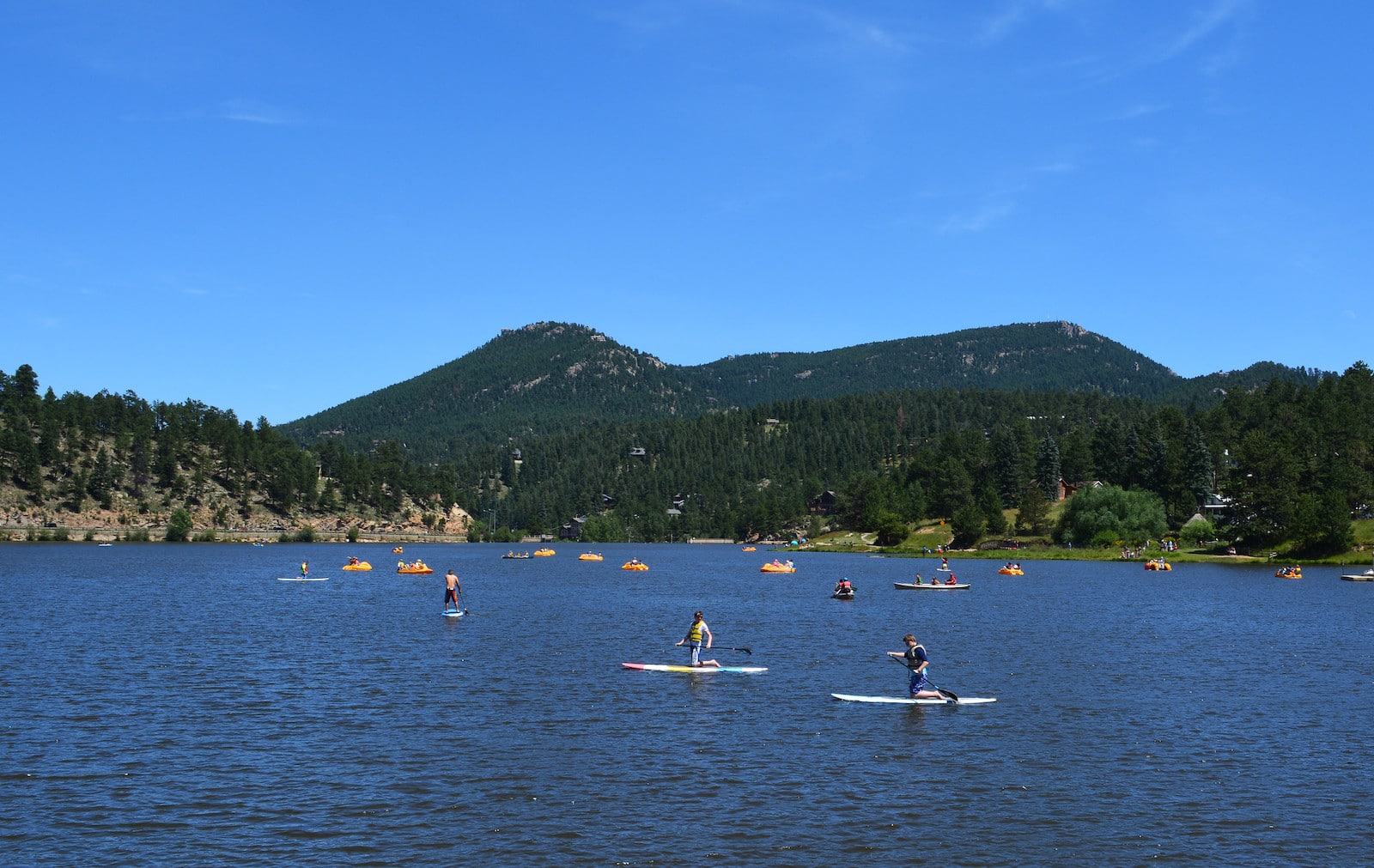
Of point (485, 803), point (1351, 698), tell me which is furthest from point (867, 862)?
point (1351, 698)

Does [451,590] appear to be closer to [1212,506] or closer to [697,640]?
[697,640]

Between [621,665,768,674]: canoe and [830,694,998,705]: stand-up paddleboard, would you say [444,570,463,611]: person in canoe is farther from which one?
[830,694,998,705]: stand-up paddleboard

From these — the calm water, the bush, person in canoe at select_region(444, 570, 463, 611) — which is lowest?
the calm water

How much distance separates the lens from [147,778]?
2905cm

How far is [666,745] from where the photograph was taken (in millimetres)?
33938

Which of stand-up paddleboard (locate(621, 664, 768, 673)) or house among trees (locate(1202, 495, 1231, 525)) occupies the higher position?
house among trees (locate(1202, 495, 1231, 525))

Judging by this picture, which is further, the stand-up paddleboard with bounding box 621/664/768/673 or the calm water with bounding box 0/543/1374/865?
the stand-up paddleboard with bounding box 621/664/768/673

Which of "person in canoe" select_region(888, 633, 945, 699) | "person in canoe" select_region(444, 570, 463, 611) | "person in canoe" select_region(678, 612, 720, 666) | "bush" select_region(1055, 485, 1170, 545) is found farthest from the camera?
"bush" select_region(1055, 485, 1170, 545)

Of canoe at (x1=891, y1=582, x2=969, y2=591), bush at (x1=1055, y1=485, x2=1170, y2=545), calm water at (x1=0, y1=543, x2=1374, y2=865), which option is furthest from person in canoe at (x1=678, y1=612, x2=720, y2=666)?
bush at (x1=1055, y1=485, x2=1170, y2=545)

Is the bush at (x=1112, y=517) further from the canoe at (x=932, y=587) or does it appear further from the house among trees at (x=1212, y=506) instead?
the canoe at (x=932, y=587)

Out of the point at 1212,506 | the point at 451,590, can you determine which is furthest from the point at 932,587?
the point at 1212,506

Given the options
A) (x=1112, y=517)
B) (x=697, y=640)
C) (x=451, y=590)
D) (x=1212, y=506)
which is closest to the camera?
(x=697, y=640)

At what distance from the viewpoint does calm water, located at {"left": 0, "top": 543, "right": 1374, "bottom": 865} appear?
24.3 meters

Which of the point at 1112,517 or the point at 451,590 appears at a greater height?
the point at 1112,517
